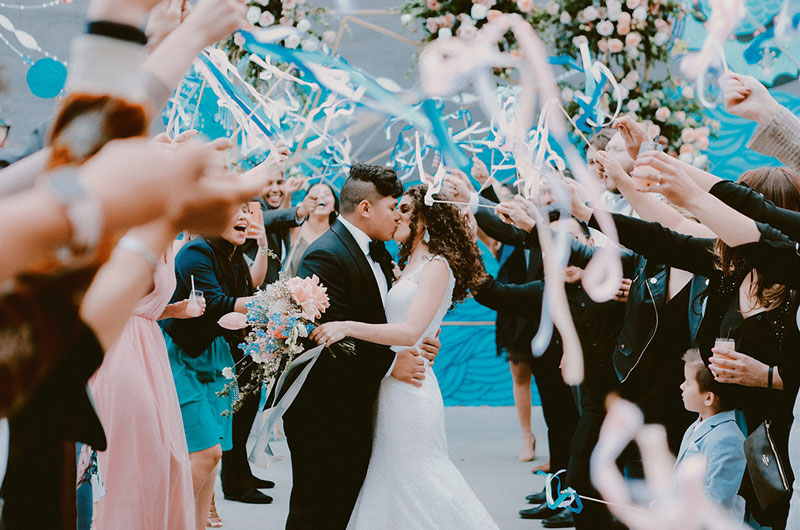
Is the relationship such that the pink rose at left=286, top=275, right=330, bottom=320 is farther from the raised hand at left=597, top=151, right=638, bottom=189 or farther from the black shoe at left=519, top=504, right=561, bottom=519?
the black shoe at left=519, top=504, right=561, bottom=519

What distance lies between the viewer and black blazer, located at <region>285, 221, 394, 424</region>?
10.8 feet

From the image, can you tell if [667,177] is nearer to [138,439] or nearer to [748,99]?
[748,99]

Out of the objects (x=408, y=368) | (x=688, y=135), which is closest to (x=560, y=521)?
(x=408, y=368)

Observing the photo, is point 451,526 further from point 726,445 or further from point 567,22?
point 567,22

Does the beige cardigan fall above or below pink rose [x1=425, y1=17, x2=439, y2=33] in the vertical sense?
above

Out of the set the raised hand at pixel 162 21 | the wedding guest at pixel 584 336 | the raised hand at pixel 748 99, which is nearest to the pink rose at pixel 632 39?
the wedding guest at pixel 584 336

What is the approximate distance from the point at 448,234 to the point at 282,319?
839 millimetres

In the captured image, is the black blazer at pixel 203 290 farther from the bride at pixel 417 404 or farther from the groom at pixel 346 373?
the bride at pixel 417 404

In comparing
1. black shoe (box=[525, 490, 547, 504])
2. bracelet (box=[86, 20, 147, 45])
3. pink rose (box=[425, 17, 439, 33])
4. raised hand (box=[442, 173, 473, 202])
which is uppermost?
bracelet (box=[86, 20, 147, 45])

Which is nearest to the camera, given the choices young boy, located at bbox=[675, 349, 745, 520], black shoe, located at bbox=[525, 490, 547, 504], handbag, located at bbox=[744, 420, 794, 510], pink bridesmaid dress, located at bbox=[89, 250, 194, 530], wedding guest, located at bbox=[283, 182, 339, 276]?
Answer: handbag, located at bbox=[744, 420, 794, 510]

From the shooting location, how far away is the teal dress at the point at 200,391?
146 inches

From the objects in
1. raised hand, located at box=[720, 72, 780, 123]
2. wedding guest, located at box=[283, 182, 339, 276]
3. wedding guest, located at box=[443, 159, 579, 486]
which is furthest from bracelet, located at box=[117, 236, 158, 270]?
wedding guest, located at box=[283, 182, 339, 276]

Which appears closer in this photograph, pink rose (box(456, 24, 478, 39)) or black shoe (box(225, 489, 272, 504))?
black shoe (box(225, 489, 272, 504))

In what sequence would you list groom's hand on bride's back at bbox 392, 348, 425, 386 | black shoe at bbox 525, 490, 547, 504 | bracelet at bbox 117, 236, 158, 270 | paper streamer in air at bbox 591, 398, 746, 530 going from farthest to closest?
black shoe at bbox 525, 490, 547, 504 < groom's hand on bride's back at bbox 392, 348, 425, 386 < paper streamer in air at bbox 591, 398, 746, 530 < bracelet at bbox 117, 236, 158, 270
